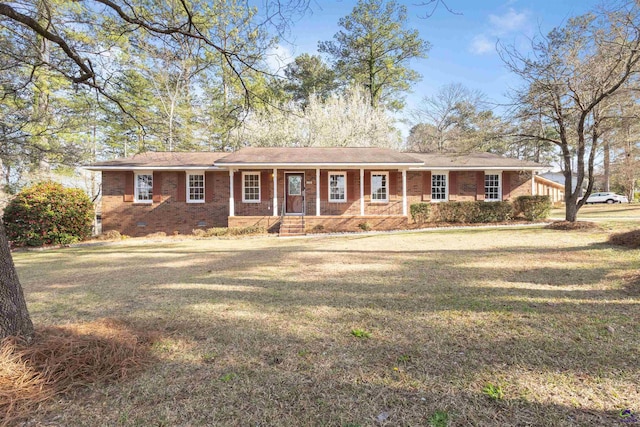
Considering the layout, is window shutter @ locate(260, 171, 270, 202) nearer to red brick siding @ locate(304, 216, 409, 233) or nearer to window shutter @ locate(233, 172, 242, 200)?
window shutter @ locate(233, 172, 242, 200)

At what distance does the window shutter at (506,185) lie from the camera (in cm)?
1660

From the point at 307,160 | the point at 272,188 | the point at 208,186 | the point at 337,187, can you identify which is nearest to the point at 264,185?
the point at 272,188

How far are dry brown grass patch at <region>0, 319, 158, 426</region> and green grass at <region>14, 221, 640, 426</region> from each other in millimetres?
136

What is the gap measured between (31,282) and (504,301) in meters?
8.21

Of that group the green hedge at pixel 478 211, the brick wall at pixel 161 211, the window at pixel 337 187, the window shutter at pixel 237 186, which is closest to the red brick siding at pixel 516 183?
the green hedge at pixel 478 211

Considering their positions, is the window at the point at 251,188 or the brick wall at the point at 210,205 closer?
the brick wall at the point at 210,205

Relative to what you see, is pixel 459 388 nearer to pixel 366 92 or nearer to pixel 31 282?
pixel 31 282

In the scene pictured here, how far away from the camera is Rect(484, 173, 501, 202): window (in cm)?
1664

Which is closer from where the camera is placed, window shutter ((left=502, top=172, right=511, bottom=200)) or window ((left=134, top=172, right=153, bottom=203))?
window ((left=134, top=172, right=153, bottom=203))

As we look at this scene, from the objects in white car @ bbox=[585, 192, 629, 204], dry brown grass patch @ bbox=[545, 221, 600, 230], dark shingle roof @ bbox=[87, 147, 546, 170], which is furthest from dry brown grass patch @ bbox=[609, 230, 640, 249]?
white car @ bbox=[585, 192, 629, 204]

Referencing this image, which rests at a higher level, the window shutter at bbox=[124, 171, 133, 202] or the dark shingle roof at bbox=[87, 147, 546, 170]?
the dark shingle roof at bbox=[87, 147, 546, 170]

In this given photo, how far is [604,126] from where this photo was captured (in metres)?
9.90

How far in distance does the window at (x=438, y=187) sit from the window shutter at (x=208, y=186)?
1214 cm

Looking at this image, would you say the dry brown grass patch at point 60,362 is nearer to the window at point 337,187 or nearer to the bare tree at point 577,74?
the bare tree at point 577,74
